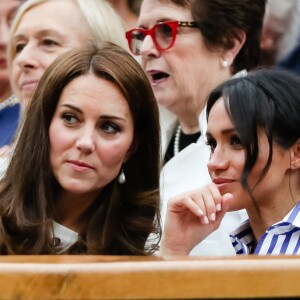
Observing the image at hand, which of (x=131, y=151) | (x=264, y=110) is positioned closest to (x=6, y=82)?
(x=131, y=151)

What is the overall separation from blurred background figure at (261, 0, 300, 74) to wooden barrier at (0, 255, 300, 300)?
92.7 inches

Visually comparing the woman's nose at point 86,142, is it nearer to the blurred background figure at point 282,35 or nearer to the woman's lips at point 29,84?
the woman's lips at point 29,84

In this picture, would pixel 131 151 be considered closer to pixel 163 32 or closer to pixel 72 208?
pixel 72 208

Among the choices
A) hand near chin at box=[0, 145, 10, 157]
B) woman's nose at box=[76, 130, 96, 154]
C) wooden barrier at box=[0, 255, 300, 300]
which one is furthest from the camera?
hand near chin at box=[0, 145, 10, 157]

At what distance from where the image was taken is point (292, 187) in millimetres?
2789

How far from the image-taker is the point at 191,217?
2.65 metres

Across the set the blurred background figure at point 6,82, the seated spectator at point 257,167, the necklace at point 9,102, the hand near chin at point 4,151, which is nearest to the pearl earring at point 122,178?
the seated spectator at point 257,167

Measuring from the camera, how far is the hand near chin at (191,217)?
2506mm

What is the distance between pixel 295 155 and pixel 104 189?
2.08ft

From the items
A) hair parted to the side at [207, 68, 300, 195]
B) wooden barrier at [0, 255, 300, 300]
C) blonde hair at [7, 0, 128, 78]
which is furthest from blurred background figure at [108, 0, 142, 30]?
wooden barrier at [0, 255, 300, 300]

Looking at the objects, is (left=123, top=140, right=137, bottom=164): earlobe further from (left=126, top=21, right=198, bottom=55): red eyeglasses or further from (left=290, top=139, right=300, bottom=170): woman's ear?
(left=126, top=21, right=198, bottom=55): red eyeglasses

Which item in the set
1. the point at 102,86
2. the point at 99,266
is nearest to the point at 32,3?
the point at 102,86

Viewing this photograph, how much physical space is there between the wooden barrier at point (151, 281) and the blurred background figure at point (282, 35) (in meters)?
2.35

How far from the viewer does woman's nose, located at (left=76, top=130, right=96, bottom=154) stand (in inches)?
108
